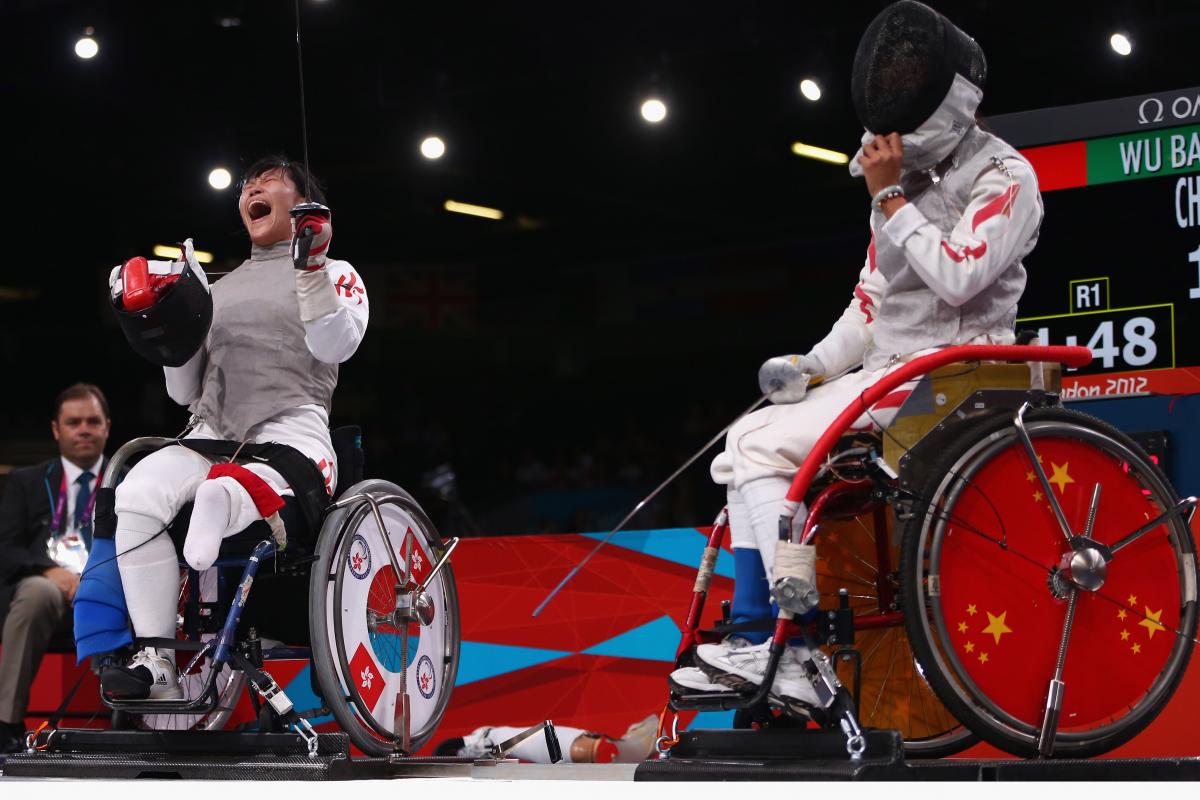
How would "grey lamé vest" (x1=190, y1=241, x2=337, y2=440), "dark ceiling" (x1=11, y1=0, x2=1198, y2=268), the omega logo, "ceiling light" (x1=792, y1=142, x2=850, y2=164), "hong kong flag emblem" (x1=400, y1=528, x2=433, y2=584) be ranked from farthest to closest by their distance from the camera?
"ceiling light" (x1=792, y1=142, x2=850, y2=164) → "dark ceiling" (x1=11, y1=0, x2=1198, y2=268) → the omega logo → "hong kong flag emblem" (x1=400, y1=528, x2=433, y2=584) → "grey lamé vest" (x1=190, y1=241, x2=337, y2=440)

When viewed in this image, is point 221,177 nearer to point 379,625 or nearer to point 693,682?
point 379,625

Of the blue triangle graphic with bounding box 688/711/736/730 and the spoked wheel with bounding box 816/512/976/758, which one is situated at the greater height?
the spoked wheel with bounding box 816/512/976/758

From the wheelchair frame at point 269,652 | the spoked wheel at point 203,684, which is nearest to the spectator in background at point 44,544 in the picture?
the spoked wheel at point 203,684

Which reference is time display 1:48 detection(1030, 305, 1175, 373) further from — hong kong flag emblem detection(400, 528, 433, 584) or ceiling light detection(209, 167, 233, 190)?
ceiling light detection(209, 167, 233, 190)

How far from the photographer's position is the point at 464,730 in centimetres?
401

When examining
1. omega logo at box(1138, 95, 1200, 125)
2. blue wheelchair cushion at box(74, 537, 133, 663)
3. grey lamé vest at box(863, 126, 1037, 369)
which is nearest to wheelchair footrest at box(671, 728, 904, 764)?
grey lamé vest at box(863, 126, 1037, 369)

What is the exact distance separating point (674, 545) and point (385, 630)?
3.48 feet

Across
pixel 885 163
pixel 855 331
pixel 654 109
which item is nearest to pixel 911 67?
pixel 885 163

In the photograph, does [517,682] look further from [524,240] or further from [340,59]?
[524,240]

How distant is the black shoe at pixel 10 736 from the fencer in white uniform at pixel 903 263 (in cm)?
276

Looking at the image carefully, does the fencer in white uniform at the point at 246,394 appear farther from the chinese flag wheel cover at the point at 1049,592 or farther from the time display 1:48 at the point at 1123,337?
the time display 1:48 at the point at 1123,337

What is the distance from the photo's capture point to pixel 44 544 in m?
4.76

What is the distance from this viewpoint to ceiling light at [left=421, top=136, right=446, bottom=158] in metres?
7.25
